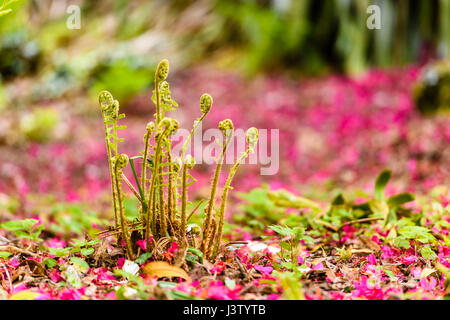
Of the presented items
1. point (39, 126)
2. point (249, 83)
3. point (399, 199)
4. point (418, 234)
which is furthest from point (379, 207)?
point (249, 83)

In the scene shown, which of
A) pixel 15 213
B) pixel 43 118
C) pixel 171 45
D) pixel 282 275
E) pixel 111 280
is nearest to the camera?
pixel 282 275

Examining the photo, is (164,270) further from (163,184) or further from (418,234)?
(418,234)

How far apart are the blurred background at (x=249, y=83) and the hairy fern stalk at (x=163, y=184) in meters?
2.32

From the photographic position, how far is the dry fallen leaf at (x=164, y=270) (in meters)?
1.25

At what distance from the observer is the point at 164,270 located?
1271 millimetres

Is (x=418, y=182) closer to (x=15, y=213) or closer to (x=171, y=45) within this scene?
(x=15, y=213)

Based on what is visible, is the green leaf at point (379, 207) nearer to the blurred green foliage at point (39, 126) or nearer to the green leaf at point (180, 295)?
the green leaf at point (180, 295)

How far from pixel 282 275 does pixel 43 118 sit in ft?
15.8

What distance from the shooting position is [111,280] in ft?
4.24

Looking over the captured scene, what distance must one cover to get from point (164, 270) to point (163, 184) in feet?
0.84

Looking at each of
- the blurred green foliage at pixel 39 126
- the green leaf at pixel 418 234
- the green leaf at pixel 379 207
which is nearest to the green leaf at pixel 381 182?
the green leaf at pixel 379 207

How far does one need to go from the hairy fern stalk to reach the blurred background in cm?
232

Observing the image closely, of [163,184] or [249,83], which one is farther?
[249,83]

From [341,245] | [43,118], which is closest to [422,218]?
[341,245]
